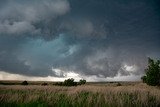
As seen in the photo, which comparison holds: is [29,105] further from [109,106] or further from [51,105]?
[109,106]

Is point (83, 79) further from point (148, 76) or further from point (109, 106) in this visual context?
point (109, 106)

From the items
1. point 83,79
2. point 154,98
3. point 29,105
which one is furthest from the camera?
point 83,79

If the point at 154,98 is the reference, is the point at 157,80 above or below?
above

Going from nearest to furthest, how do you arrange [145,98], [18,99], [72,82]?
1. [18,99]
2. [145,98]
3. [72,82]

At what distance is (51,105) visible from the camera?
11.3 metres

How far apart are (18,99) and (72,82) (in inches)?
2072

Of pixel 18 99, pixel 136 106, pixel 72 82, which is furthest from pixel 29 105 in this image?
pixel 72 82

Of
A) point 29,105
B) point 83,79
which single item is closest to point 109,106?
point 29,105

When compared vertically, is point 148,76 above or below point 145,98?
above

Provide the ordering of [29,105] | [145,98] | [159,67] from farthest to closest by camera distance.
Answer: [159,67], [145,98], [29,105]

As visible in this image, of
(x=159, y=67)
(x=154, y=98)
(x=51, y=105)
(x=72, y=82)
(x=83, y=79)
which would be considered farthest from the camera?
(x=83, y=79)

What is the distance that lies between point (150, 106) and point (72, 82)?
52.7 m

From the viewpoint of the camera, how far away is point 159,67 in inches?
1955

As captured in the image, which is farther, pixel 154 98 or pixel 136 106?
pixel 154 98
